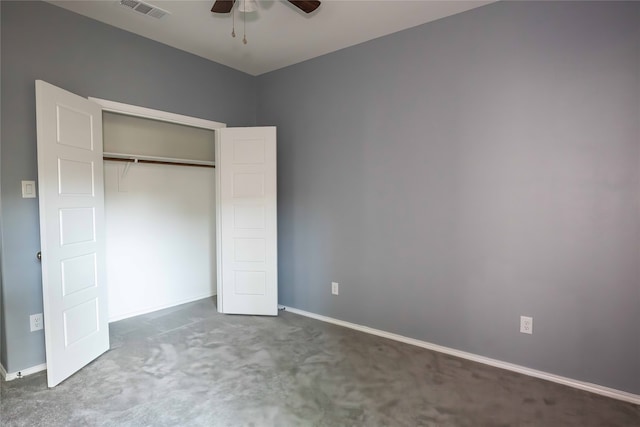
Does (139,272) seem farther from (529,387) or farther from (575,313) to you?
(575,313)

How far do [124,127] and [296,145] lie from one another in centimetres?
179

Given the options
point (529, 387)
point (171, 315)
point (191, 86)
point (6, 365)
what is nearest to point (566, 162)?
point (529, 387)

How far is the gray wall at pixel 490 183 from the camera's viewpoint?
2209mm

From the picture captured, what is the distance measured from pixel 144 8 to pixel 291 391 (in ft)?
10.2

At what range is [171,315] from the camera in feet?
12.1

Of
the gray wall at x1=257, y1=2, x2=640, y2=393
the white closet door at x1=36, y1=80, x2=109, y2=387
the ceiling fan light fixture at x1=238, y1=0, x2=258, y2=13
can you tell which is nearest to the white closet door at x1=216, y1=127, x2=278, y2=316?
the gray wall at x1=257, y1=2, x2=640, y2=393

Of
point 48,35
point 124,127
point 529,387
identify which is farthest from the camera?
point 124,127

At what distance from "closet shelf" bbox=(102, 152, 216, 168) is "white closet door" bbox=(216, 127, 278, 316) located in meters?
0.52

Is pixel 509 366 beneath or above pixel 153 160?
beneath

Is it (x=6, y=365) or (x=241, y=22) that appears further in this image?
(x=241, y=22)

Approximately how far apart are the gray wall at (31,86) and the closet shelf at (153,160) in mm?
615

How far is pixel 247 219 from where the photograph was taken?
3.68 m

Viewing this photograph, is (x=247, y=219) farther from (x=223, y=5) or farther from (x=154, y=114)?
(x=223, y=5)

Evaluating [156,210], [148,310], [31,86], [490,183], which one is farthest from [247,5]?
[148,310]
